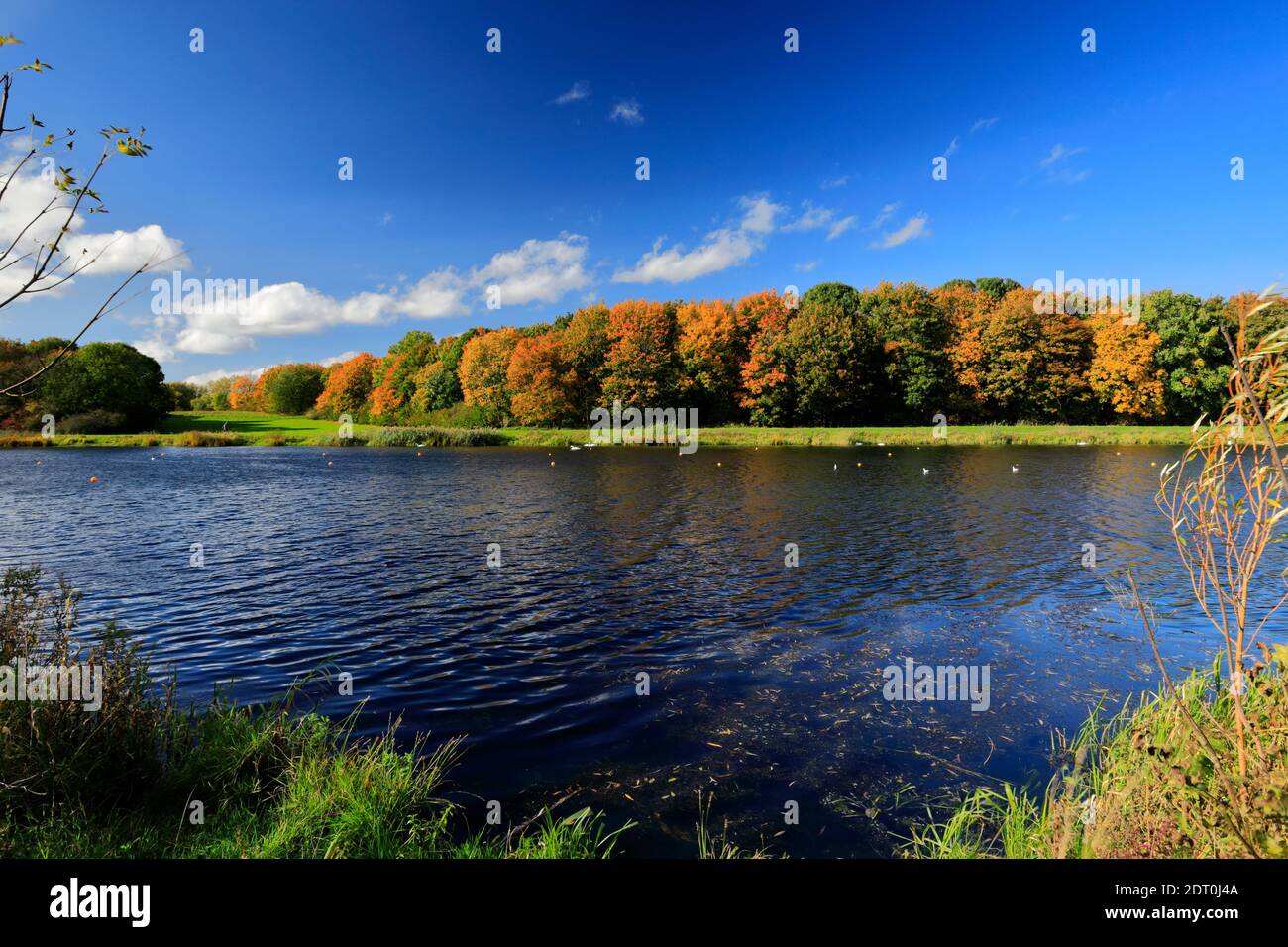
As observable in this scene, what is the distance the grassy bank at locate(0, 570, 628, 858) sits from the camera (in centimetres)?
530

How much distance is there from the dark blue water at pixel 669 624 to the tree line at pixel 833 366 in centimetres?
4875

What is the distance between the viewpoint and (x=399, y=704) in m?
9.34

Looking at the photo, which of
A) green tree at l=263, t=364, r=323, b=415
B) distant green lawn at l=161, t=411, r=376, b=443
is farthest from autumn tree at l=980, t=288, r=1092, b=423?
green tree at l=263, t=364, r=323, b=415

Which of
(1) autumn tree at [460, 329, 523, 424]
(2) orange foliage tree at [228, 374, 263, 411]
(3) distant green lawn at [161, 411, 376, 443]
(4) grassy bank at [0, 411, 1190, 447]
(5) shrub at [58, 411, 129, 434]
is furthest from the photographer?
(2) orange foliage tree at [228, 374, 263, 411]

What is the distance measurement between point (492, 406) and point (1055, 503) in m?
67.3

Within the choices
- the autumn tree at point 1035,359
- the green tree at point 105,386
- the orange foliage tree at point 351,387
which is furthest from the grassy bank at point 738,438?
the orange foliage tree at point 351,387

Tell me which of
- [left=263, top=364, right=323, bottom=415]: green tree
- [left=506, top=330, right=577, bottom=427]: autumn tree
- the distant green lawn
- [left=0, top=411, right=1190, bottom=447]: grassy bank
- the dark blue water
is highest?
[left=263, top=364, right=323, bottom=415]: green tree

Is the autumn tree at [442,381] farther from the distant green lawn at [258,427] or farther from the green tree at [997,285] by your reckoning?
the green tree at [997,285]

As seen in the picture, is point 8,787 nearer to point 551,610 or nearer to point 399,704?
point 399,704

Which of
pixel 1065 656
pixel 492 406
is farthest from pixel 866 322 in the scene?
pixel 1065 656

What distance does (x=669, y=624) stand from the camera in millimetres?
12914

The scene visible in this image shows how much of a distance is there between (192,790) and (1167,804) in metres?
8.10

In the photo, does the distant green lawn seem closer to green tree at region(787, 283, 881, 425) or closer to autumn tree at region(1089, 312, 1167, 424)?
green tree at region(787, 283, 881, 425)

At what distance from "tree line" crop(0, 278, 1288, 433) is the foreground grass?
232 ft
